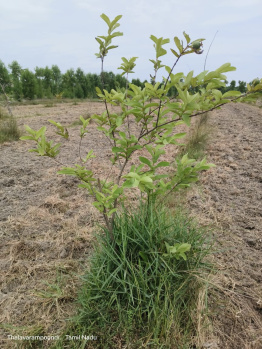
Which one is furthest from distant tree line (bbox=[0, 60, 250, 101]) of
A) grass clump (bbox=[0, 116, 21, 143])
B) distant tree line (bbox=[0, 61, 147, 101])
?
grass clump (bbox=[0, 116, 21, 143])

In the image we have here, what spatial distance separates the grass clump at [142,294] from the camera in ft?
3.98

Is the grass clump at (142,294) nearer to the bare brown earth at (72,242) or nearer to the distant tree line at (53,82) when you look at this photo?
the bare brown earth at (72,242)

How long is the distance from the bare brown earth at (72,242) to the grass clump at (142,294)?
148 millimetres

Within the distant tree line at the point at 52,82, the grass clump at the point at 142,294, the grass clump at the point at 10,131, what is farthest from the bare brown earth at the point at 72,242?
the distant tree line at the point at 52,82

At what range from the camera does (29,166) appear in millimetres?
3822

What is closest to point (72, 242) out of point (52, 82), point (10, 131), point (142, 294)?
point (142, 294)

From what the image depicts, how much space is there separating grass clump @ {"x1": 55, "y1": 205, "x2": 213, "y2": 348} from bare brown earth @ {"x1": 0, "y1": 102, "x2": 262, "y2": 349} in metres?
0.15

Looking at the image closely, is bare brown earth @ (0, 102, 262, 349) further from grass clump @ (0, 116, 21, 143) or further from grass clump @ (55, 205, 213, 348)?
grass clump @ (0, 116, 21, 143)

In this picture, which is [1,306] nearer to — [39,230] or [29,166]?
[39,230]

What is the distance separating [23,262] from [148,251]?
1.15m

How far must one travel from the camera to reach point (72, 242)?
2035mm

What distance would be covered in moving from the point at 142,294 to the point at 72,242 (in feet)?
3.13

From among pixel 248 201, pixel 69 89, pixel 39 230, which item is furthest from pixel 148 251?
pixel 69 89

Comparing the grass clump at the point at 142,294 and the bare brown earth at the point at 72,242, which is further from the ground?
the grass clump at the point at 142,294
